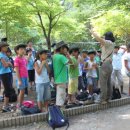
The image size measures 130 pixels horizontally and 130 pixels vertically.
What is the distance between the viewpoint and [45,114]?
654 cm

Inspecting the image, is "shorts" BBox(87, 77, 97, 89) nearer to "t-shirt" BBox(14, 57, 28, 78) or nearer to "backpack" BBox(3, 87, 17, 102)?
"backpack" BBox(3, 87, 17, 102)

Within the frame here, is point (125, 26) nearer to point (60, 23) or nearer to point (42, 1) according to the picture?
point (60, 23)

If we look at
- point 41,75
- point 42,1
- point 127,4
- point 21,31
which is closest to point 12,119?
point 41,75

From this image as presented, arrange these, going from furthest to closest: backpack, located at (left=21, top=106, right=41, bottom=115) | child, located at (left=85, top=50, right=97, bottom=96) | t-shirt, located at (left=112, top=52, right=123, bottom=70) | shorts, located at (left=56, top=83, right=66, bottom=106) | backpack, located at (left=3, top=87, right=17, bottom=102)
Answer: t-shirt, located at (left=112, top=52, right=123, bottom=70) < child, located at (left=85, top=50, right=97, bottom=96) < backpack, located at (left=3, top=87, right=17, bottom=102) < shorts, located at (left=56, top=83, right=66, bottom=106) < backpack, located at (left=21, top=106, right=41, bottom=115)

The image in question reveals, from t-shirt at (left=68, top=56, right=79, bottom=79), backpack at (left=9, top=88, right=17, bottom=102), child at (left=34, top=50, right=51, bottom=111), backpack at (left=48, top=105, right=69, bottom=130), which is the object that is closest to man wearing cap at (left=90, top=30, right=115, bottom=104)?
t-shirt at (left=68, top=56, right=79, bottom=79)

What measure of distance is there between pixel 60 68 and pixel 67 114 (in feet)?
3.33

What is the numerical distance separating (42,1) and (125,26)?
11.1 meters

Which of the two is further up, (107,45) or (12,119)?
(107,45)

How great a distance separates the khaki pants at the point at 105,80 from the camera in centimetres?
715

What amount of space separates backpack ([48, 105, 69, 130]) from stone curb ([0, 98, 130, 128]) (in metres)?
0.30

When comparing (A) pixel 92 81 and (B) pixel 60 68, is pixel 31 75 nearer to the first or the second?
(A) pixel 92 81

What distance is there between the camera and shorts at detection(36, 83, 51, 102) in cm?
682

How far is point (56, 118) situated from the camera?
616 cm

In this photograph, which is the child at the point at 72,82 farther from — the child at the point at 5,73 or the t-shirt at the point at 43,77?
the child at the point at 5,73
